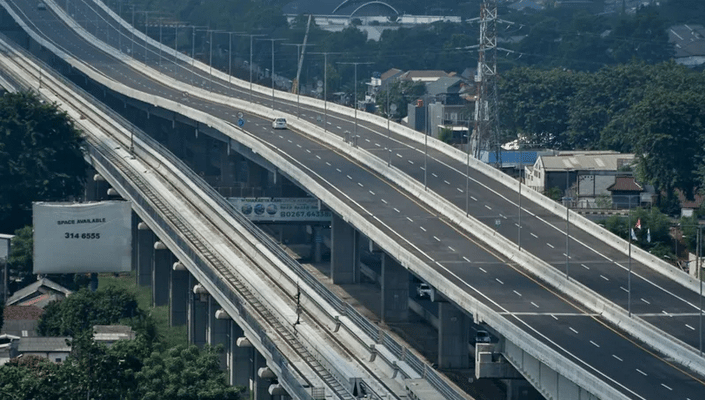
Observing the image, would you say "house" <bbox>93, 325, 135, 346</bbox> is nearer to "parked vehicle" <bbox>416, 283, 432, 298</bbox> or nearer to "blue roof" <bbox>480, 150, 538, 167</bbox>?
"parked vehicle" <bbox>416, 283, 432, 298</bbox>

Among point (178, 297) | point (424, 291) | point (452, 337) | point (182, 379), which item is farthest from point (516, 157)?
point (182, 379)

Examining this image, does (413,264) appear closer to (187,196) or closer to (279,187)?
(187,196)

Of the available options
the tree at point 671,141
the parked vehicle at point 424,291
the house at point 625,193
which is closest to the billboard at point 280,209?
the parked vehicle at point 424,291

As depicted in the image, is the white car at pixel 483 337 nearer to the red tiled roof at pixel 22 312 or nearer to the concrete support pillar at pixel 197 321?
the concrete support pillar at pixel 197 321

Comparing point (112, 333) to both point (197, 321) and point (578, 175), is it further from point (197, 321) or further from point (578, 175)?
point (578, 175)

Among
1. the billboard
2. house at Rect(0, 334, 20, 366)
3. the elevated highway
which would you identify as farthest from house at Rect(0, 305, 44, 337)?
the billboard
